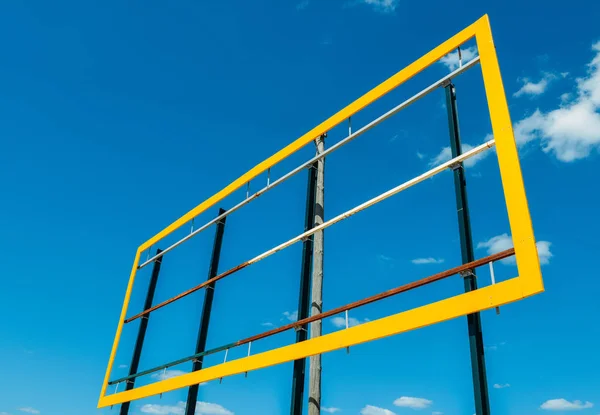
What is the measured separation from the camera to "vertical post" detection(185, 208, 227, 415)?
8680 millimetres

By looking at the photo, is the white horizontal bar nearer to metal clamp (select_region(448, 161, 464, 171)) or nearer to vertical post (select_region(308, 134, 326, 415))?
metal clamp (select_region(448, 161, 464, 171))

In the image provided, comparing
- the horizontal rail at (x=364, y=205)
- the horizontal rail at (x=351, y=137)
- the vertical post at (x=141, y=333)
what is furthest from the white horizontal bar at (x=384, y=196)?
the vertical post at (x=141, y=333)

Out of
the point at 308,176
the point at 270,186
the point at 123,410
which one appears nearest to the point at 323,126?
the point at 308,176

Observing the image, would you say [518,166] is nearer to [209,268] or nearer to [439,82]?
[439,82]

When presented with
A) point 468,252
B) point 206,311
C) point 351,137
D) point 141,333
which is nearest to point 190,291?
point 206,311

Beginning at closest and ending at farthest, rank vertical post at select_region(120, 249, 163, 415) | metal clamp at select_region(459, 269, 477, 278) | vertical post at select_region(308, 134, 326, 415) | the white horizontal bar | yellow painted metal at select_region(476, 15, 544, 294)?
yellow painted metal at select_region(476, 15, 544, 294), metal clamp at select_region(459, 269, 477, 278), the white horizontal bar, vertical post at select_region(308, 134, 326, 415), vertical post at select_region(120, 249, 163, 415)

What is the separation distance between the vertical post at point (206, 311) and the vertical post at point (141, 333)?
2.54 m

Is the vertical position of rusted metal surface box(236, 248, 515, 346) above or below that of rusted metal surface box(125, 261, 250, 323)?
below

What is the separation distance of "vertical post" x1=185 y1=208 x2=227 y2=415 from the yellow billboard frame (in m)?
0.32

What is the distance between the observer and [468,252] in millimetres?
5340

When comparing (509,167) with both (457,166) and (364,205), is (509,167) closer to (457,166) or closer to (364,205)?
(457,166)

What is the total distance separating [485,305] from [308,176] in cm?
427

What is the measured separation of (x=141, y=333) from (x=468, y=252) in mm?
8487

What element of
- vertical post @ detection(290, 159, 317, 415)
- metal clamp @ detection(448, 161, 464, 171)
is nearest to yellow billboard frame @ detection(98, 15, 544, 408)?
vertical post @ detection(290, 159, 317, 415)
